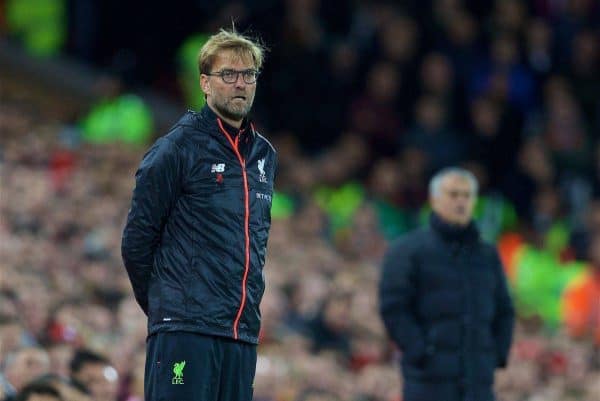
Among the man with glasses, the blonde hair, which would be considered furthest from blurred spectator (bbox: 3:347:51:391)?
the blonde hair

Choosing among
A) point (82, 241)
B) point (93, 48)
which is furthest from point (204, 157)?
point (93, 48)

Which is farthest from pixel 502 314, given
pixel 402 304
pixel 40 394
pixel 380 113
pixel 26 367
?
pixel 380 113

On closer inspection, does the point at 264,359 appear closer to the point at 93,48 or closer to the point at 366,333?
the point at 366,333

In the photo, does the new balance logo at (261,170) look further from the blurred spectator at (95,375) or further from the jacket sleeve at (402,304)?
the blurred spectator at (95,375)

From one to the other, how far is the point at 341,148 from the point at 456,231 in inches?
297

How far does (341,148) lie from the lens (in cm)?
1566

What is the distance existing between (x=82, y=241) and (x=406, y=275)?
4707 mm

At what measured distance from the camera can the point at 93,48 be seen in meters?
17.4

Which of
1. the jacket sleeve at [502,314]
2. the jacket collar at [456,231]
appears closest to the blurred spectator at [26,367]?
the jacket collar at [456,231]

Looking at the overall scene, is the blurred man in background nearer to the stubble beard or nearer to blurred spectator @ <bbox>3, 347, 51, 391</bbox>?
blurred spectator @ <bbox>3, 347, 51, 391</bbox>

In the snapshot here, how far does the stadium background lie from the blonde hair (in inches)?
197

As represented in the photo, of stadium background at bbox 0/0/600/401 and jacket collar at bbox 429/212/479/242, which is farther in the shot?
stadium background at bbox 0/0/600/401

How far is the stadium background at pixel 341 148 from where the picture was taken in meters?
11.9

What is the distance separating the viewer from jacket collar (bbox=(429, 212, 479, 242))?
8.15m
